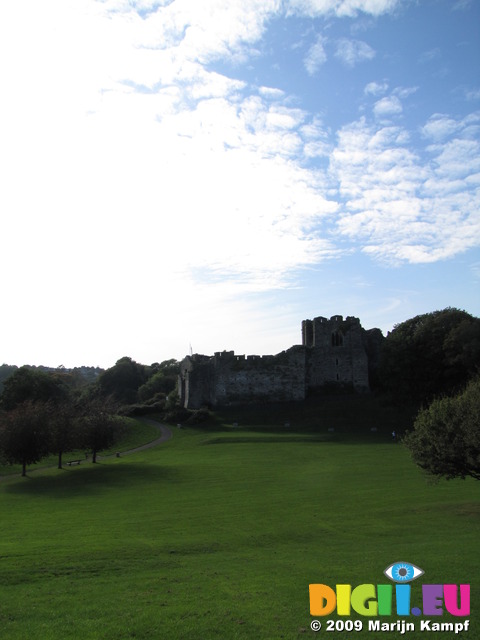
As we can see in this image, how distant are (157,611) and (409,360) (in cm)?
4705

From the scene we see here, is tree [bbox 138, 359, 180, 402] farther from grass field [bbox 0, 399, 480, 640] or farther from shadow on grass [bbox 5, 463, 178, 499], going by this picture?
grass field [bbox 0, 399, 480, 640]

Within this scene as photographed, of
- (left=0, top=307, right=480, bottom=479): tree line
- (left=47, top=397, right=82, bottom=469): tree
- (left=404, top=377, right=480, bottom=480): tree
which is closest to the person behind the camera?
(left=404, top=377, right=480, bottom=480): tree

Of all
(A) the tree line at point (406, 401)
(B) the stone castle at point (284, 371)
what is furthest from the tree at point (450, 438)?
(B) the stone castle at point (284, 371)

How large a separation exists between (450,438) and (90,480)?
21.1 m

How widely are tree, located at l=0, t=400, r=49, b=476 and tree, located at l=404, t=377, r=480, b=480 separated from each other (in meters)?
24.6

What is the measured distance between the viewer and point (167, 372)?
98.9 m

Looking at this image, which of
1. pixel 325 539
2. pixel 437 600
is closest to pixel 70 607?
pixel 437 600

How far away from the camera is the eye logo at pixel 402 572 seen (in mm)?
A: 11298

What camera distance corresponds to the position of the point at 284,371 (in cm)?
6588

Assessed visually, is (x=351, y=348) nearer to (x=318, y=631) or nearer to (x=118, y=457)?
(x=118, y=457)

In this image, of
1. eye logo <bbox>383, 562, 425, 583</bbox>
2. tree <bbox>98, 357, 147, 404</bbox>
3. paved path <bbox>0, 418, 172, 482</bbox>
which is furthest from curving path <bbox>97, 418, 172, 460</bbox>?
eye logo <bbox>383, 562, 425, 583</bbox>

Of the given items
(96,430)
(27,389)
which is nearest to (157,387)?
(27,389)

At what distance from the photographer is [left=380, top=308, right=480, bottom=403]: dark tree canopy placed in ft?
167

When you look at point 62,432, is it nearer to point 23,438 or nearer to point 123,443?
point 23,438
